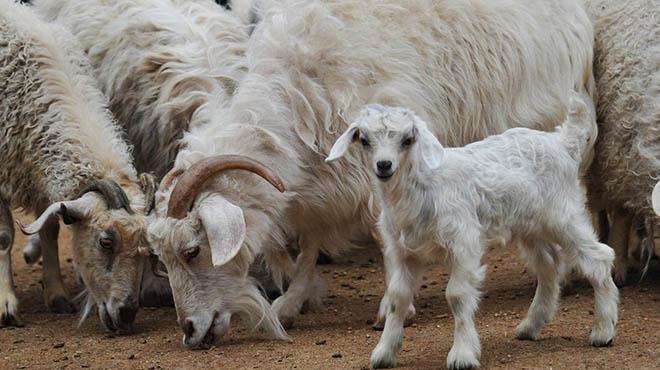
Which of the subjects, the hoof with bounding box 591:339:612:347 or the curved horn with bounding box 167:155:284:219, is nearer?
the hoof with bounding box 591:339:612:347

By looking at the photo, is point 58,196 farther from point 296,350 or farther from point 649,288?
point 649,288

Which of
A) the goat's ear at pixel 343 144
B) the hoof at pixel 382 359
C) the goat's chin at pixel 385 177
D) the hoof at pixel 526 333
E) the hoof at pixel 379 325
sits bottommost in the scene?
the hoof at pixel 526 333

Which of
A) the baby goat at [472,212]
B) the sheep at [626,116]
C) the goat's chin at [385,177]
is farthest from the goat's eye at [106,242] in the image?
the sheep at [626,116]

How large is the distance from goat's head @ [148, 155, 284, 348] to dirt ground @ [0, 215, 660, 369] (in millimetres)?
196

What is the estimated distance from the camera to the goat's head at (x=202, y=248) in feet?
23.5

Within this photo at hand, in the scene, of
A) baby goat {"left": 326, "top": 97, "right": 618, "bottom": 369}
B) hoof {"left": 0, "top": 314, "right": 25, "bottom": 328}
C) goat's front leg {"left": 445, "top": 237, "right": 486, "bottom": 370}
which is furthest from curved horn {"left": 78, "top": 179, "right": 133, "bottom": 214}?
goat's front leg {"left": 445, "top": 237, "right": 486, "bottom": 370}

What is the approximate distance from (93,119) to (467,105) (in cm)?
243

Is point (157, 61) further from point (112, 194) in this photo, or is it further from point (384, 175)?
point (384, 175)

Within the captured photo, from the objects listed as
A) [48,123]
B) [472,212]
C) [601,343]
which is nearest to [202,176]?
[472,212]

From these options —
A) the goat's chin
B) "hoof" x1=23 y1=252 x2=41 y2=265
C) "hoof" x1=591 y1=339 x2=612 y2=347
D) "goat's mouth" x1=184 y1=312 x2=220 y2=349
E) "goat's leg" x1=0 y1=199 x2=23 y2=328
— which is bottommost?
"hoof" x1=591 y1=339 x2=612 y2=347

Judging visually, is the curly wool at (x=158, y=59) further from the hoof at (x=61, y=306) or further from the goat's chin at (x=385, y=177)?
the goat's chin at (x=385, y=177)

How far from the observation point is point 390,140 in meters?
6.14

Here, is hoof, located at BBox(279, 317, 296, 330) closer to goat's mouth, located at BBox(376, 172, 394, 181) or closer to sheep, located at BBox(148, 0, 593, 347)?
sheep, located at BBox(148, 0, 593, 347)

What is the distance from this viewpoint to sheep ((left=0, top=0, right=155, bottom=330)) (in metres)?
8.18
